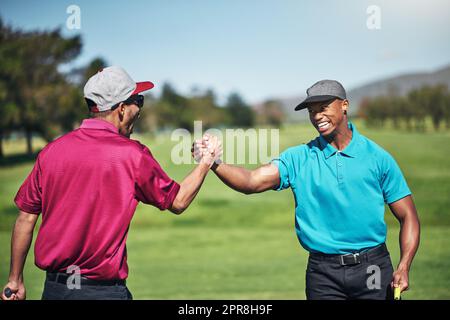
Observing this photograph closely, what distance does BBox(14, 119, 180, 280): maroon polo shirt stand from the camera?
3359mm

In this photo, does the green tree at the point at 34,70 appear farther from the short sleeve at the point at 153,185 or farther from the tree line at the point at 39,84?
the short sleeve at the point at 153,185

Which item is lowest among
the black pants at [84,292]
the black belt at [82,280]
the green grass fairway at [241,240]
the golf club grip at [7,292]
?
the green grass fairway at [241,240]

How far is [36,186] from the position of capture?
3.56 meters

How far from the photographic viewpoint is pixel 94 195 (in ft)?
11.0

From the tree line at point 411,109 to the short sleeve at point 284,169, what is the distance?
21.2m

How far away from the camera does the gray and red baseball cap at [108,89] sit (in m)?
3.58

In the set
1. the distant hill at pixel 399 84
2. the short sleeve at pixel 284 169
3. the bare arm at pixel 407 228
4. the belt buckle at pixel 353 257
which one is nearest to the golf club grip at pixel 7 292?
the short sleeve at pixel 284 169

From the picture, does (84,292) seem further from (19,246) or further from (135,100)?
(135,100)

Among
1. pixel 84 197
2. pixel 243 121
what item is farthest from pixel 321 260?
pixel 243 121

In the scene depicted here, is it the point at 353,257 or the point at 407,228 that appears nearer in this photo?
the point at 353,257

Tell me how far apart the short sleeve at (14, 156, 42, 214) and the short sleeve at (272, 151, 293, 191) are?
1635 millimetres

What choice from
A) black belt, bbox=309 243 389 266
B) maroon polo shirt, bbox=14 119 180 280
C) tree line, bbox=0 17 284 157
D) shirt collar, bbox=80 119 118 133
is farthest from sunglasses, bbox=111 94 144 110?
tree line, bbox=0 17 284 157

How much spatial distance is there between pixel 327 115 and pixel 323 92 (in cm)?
17

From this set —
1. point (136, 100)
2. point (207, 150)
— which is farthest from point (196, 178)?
point (136, 100)
